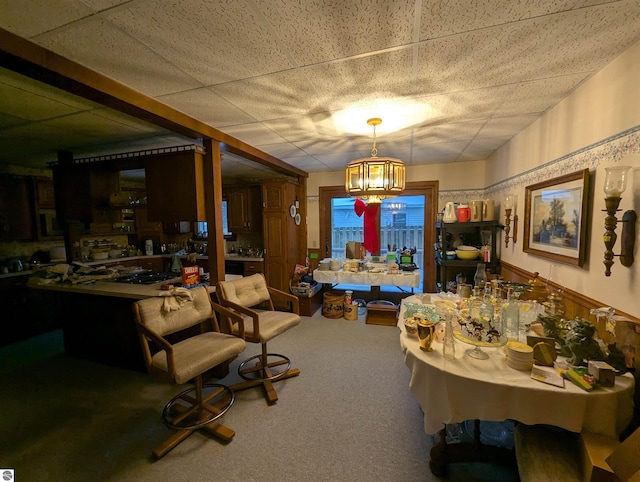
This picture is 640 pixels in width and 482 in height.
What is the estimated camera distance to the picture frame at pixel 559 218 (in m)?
1.71

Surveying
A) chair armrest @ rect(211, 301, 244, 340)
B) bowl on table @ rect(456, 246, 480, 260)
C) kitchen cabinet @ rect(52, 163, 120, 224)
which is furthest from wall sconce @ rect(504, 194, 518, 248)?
kitchen cabinet @ rect(52, 163, 120, 224)

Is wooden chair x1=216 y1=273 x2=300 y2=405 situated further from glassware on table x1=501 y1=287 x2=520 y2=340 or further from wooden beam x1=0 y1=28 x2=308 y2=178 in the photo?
glassware on table x1=501 y1=287 x2=520 y2=340

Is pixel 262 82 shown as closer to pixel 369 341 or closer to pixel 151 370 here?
pixel 151 370

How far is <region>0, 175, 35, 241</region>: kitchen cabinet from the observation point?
3.68 m

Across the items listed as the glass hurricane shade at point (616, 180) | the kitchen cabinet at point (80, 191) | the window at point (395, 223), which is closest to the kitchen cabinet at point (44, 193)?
the kitchen cabinet at point (80, 191)

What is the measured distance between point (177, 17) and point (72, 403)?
115 inches

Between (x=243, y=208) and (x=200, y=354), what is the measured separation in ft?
11.3

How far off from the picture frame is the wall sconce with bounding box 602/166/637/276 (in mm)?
321

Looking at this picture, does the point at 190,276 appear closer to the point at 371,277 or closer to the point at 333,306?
the point at 333,306

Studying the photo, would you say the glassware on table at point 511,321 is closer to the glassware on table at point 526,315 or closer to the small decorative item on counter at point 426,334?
the glassware on table at point 526,315

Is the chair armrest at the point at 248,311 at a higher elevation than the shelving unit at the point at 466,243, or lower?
lower

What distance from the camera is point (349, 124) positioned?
2471 mm

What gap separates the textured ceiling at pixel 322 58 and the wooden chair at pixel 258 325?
→ 1.56 metres

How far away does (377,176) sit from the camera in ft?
7.55
